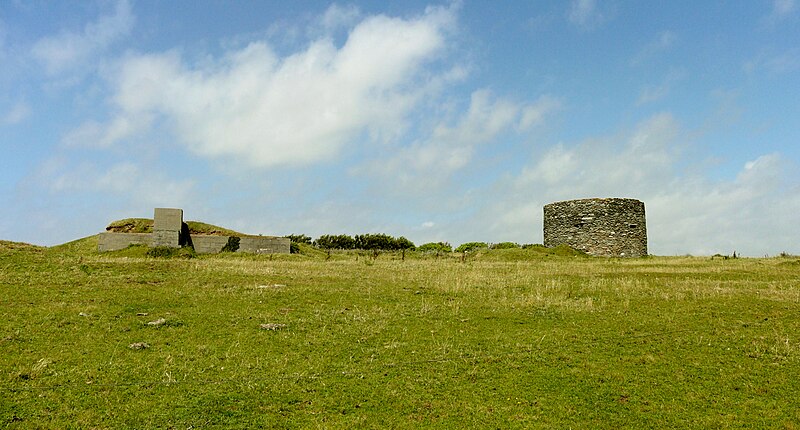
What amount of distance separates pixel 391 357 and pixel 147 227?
43.2 m

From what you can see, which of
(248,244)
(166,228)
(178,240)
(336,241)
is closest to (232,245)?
(248,244)

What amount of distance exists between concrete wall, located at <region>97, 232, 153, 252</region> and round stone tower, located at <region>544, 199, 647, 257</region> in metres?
40.7

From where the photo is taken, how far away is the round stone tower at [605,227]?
54875 millimetres

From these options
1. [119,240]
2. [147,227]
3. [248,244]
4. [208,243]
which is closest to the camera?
[119,240]

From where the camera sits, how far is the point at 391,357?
11570 millimetres

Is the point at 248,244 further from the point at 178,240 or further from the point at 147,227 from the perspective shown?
the point at 147,227

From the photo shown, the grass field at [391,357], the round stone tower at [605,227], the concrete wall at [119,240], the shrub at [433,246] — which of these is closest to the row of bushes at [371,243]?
the shrub at [433,246]

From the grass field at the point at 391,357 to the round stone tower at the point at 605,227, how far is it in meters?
34.7

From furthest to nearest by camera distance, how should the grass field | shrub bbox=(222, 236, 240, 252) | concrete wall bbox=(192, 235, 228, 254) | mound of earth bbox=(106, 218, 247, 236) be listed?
mound of earth bbox=(106, 218, 247, 236)
shrub bbox=(222, 236, 240, 252)
concrete wall bbox=(192, 235, 228, 254)
the grass field

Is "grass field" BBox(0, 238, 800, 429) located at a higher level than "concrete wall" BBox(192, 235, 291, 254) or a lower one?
lower

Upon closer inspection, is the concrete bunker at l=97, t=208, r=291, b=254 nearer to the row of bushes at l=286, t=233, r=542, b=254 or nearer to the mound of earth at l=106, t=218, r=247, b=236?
the mound of earth at l=106, t=218, r=247, b=236

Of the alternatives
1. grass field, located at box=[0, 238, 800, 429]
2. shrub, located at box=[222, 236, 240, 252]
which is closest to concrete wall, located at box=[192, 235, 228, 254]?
shrub, located at box=[222, 236, 240, 252]

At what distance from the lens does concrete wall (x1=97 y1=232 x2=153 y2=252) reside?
4181cm

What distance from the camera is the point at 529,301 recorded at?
18.3 m
